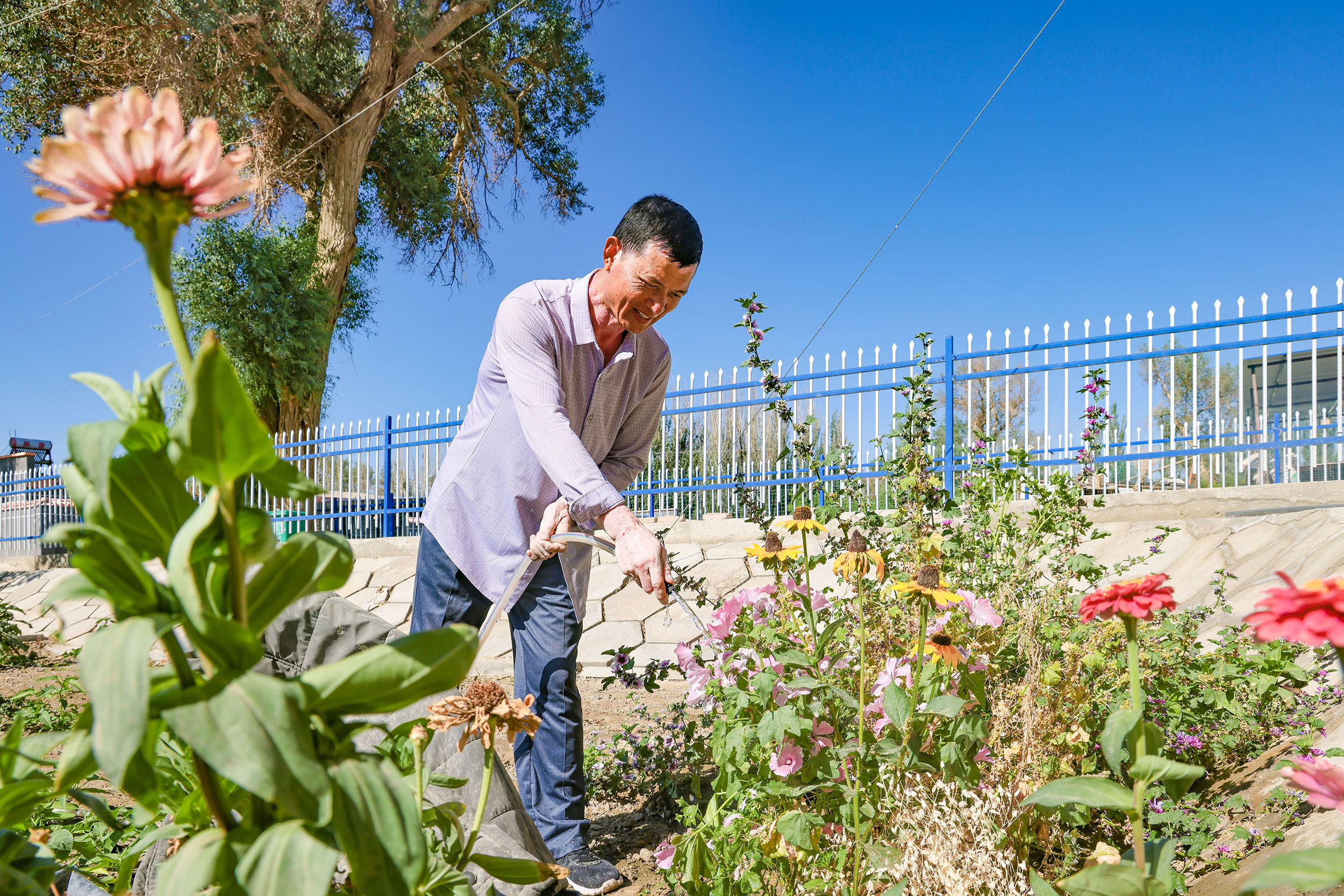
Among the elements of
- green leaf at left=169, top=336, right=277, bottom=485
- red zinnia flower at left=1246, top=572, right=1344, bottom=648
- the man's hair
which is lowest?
red zinnia flower at left=1246, top=572, right=1344, bottom=648

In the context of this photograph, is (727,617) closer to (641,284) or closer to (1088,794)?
(641,284)

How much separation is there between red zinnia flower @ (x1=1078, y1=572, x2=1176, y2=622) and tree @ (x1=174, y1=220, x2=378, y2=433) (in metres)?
12.5

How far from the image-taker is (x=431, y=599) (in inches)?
89.9

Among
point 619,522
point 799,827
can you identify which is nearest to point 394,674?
point 619,522

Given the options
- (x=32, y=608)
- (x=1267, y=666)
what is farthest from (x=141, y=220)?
(x=32, y=608)

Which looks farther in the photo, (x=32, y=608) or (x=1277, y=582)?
(x=32, y=608)

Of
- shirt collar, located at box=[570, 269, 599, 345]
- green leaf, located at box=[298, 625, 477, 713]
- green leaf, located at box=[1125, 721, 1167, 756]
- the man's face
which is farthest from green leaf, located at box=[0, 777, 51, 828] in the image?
shirt collar, located at box=[570, 269, 599, 345]

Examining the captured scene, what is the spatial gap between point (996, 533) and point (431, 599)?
177 cm

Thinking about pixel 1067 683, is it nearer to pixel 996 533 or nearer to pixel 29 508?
pixel 996 533

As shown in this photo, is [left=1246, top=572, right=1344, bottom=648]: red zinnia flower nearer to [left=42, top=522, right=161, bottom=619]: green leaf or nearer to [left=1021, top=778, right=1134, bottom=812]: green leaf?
[left=1021, top=778, right=1134, bottom=812]: green leaf

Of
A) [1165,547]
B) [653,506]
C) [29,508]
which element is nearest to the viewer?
[1165,547]

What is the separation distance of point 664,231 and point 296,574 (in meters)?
1.66

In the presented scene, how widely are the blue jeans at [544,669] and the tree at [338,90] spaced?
1062 centimetres

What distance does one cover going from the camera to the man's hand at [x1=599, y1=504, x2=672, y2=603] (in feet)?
4.68
